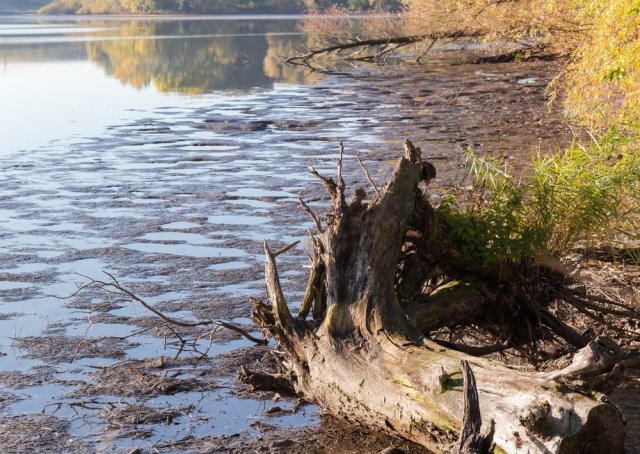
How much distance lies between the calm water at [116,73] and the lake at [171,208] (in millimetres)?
172

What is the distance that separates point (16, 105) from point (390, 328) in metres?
23.0

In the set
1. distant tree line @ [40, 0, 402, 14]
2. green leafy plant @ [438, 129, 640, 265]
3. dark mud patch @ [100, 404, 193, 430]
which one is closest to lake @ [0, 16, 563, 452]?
dark mud patch @ [100, 404, 193, 430]

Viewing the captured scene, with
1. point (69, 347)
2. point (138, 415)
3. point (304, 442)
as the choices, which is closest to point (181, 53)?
point (69, 347)

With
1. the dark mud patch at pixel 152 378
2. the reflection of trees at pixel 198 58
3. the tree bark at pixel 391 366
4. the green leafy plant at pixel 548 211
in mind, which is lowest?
the reflection of trees at pixel 198 58

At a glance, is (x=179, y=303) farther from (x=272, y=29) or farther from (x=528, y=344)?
(x=272, y=29)

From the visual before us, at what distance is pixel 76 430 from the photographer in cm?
616

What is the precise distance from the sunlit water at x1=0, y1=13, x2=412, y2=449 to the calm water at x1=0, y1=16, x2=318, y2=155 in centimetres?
15

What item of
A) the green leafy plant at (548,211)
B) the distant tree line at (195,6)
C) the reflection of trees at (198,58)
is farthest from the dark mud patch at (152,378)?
the distant tree line at (195,6)

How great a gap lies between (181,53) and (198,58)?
302 cm

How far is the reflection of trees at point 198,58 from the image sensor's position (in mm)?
34500

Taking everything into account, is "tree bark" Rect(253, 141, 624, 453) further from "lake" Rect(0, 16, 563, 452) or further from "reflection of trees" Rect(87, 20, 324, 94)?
"reflection of trees" Rect(87, 20, 324, 94)

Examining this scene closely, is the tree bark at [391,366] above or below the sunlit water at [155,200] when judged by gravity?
above

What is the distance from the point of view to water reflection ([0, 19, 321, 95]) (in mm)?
34750

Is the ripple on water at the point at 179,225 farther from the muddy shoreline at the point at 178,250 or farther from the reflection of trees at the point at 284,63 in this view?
the reflection of trees at the point at 284,63
